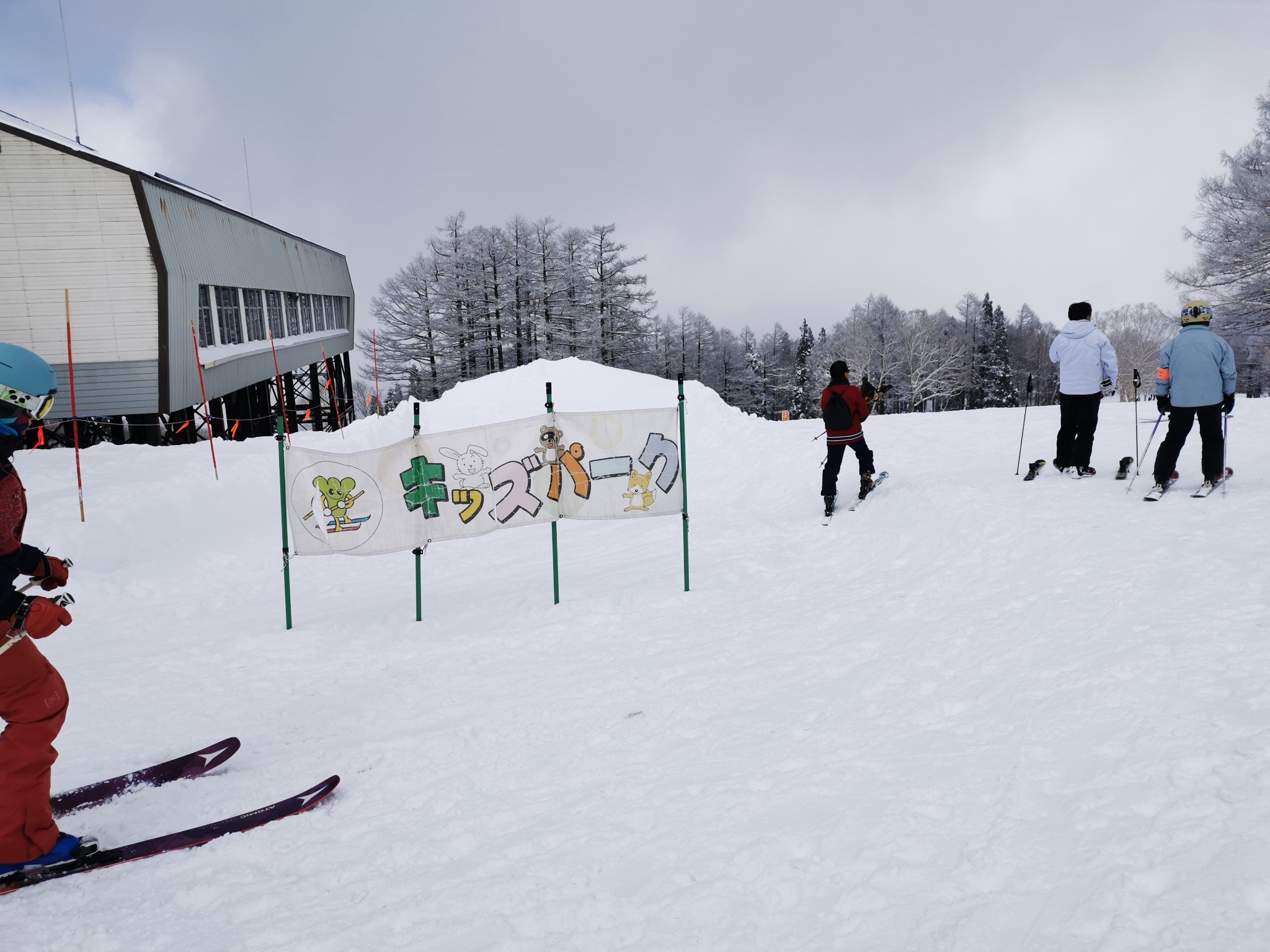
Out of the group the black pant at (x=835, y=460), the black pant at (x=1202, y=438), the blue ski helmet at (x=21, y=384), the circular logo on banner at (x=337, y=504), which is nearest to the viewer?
the blue ski helmet at (x=21, y=384)

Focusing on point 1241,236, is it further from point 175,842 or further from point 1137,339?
point 1137,339

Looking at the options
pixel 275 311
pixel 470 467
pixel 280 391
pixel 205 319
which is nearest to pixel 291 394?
pixel 275 311

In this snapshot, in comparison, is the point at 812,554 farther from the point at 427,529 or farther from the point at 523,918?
the point at 523,918

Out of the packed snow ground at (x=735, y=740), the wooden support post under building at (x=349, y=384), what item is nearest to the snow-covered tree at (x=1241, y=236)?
the packed snow ground at (x=735, y=740)

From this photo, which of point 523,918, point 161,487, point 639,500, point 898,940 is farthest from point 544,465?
point 161,487

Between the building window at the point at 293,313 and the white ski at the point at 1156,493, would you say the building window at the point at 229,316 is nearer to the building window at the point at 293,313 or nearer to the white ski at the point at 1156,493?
the building window at the point at 293,313

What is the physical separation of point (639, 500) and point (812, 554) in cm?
256

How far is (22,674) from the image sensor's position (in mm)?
3244

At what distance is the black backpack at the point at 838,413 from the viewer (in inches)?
366

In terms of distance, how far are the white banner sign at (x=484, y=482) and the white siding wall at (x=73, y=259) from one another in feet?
46.5

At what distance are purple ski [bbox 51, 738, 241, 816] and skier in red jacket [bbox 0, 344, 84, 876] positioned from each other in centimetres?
64

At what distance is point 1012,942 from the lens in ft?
7.74

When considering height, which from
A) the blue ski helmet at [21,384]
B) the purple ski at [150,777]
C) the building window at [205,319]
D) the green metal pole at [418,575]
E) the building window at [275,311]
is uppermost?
the building window at [275,311]

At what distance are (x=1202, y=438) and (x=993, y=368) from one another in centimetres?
7238
